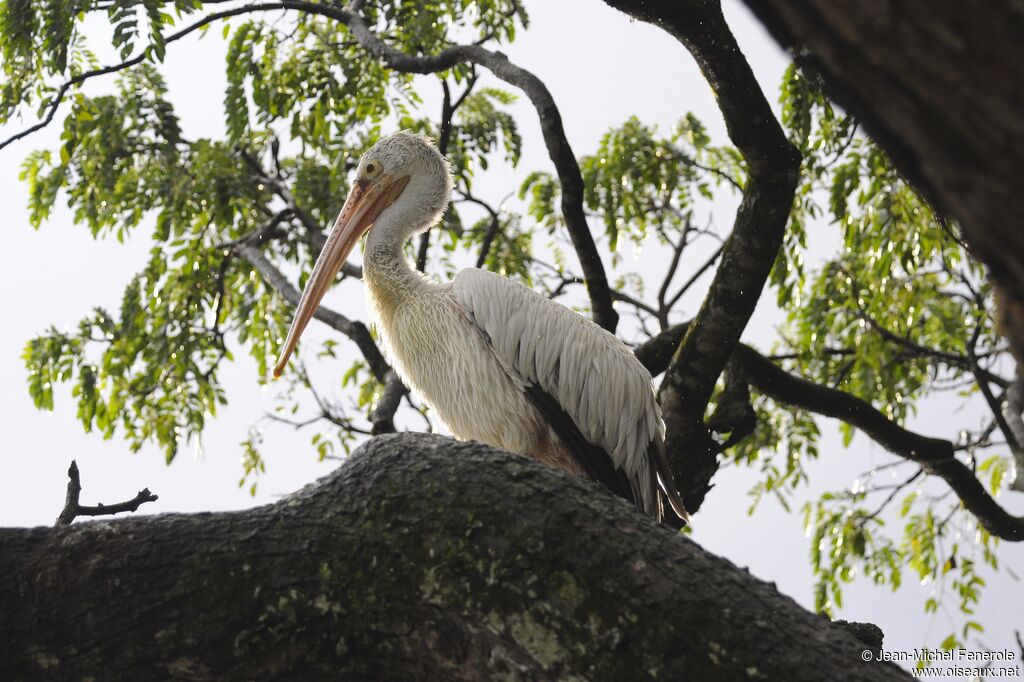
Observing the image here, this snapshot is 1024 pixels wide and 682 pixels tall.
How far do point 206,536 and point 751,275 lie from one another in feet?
8.91

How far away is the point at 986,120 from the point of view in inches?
37.9

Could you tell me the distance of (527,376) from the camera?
4.78m

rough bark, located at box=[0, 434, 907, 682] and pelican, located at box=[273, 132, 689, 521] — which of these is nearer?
rough bark, located at box=[0, 434, 907, 682]

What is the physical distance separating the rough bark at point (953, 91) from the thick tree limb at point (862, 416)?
4.02m

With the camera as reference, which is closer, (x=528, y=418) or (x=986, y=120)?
(x=986, y=120)

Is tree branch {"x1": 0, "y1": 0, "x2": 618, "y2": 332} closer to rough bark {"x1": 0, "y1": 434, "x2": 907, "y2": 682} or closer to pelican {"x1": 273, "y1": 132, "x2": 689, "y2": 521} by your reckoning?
pelican {"x1": 273, "y1": 132, "x2": 689, "y2": 521}

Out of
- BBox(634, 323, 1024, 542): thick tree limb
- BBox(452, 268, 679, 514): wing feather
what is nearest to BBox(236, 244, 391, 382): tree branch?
BBox(452, 268, 679, 514): wing feather

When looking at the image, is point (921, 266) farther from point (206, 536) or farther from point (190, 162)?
point (206, 536)

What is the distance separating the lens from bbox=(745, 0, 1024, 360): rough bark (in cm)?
95

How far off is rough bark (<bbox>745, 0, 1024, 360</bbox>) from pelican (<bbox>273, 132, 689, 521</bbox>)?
3.49 meters

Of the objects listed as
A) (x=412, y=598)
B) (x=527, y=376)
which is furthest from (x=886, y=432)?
(x=412, y=598)

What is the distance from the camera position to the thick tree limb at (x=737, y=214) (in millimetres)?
3832

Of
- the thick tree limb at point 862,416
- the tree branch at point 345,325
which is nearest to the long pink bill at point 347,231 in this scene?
the tree branch at point 345,325

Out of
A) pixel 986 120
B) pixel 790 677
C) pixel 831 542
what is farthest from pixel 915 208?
pixel 986 120
